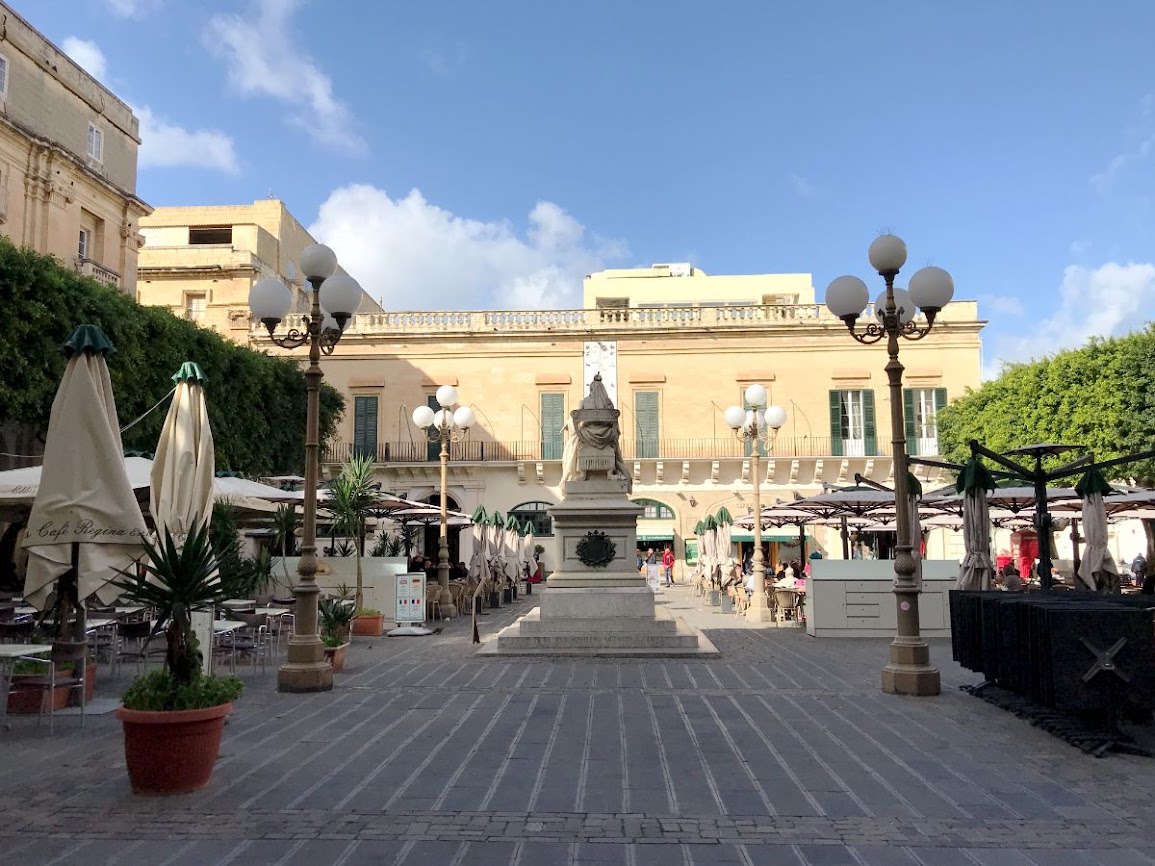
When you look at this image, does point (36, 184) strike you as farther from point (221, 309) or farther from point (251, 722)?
point (251, 722)

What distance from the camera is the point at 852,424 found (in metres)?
35.2

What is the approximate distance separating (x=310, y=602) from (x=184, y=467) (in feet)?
6.11

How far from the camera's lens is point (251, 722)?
733cm

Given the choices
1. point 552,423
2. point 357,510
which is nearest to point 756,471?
point 357,510

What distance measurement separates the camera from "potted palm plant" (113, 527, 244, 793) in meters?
5.09

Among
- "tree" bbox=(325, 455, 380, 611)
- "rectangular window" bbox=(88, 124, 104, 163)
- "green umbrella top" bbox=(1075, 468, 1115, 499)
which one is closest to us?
"green umbrella top" bbox=(1075, 468, 1115, 499)

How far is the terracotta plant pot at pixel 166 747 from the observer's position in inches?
200

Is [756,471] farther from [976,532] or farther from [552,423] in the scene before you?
[552,423]

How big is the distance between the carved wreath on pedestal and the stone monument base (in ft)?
1.30

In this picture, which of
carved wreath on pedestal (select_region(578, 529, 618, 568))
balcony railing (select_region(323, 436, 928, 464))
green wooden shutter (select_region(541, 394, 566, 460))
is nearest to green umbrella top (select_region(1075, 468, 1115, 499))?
carved wreath on pedestal (select_region(578, 529, 618, 568))

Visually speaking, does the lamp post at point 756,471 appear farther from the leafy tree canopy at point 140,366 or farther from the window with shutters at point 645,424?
the window with shutters at point 645,424

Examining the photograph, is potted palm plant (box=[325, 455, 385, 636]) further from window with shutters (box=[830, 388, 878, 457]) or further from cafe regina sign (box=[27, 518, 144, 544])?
window with shutters (box=[830, 388, 878, 457])

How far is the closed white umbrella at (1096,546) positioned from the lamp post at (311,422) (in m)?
8.48

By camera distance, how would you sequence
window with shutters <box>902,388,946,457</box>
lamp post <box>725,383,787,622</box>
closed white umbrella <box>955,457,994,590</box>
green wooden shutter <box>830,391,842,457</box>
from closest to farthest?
1. closed white umbrella <box>955,457,994,590</box>
2. lamp post <box>725,383,787,622</box>
3. window with shutters <box>902,388,946,457</box>
4. green wooden shutter <box>830,391,842,457</box>
